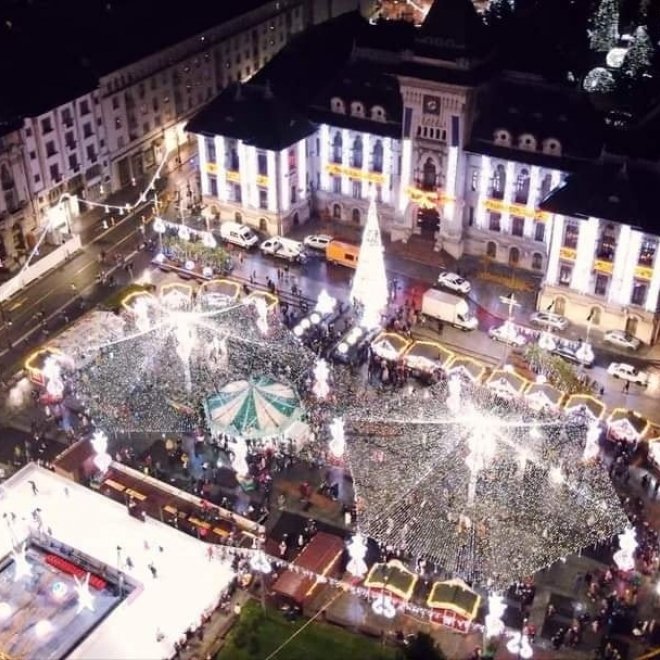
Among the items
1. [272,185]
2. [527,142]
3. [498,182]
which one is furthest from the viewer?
[272,185]

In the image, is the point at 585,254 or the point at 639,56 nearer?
the point at 585,254

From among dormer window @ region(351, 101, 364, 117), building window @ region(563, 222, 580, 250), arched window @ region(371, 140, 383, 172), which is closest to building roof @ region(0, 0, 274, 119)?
dormer window @ region(351, 101, 364, 117)

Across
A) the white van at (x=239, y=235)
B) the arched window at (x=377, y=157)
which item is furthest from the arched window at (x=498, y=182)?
the white van at (x=239, y=235)

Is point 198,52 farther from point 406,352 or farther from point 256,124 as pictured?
point 406,352

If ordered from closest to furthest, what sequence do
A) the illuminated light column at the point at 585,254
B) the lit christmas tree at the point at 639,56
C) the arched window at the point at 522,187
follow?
the illuminated light column at the point at 585,254 < the arched window at the point at 522,187 < the lit christmas tree at the point at 639,56

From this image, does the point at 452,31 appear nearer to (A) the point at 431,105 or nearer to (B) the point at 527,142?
(A) the point at 431,105

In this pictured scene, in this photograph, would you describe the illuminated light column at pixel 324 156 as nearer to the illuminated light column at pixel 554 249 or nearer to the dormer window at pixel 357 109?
the dormer window at pixel 357 109

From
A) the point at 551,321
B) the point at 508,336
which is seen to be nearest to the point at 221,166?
the point at 508,336
